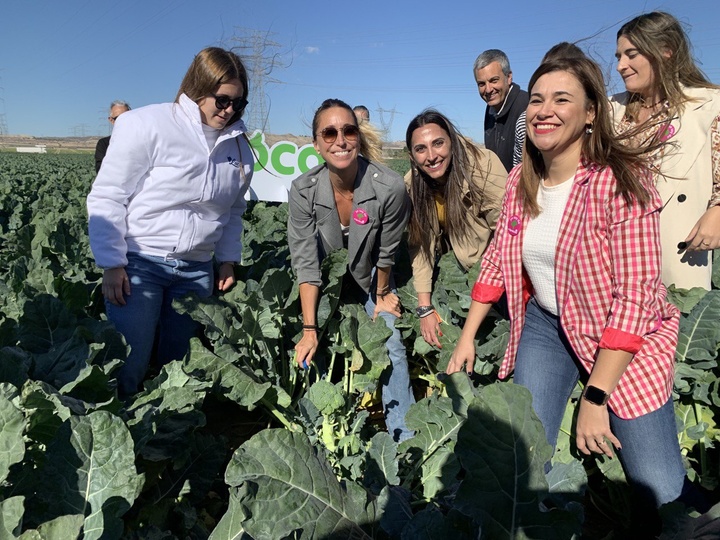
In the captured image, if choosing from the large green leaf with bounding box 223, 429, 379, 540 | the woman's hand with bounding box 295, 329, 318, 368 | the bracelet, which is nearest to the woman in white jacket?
the woman's hand with bounding box 295, 329, 318, 368

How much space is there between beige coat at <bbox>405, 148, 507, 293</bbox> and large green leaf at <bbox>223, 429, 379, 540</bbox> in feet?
6.09

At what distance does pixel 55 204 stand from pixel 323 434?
27.4 ft

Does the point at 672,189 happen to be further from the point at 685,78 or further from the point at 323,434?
the point at 323,434

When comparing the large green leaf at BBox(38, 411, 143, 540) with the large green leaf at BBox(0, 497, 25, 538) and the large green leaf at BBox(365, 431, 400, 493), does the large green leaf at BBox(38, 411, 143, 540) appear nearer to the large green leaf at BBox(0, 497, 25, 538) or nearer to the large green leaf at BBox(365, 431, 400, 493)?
the large green leaf at BBox(0, 497, 25, 538)

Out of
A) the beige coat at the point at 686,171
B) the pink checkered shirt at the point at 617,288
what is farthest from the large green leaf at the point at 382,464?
the beige coat at the point at 686,171

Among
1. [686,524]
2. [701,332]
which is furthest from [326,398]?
[701,332]

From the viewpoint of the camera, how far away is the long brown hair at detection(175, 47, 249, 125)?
2.67 metres

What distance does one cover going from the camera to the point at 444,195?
3104 mm

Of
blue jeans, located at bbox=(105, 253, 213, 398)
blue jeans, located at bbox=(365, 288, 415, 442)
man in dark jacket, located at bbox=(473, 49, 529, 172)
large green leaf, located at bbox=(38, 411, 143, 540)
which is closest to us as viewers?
large green leaf, located at bbox=(38, 411, 143, 540)

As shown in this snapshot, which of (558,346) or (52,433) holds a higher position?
(558,346)

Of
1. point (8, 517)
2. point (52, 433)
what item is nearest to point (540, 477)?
point (8, 517)

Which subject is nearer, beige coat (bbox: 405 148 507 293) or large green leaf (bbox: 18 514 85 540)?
large green leaf (bbox: 18 514 85 540)

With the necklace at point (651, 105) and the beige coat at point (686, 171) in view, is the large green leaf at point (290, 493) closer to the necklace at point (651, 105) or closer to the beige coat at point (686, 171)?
the beige coat at point (686, 171)

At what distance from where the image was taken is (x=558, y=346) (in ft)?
7.34
